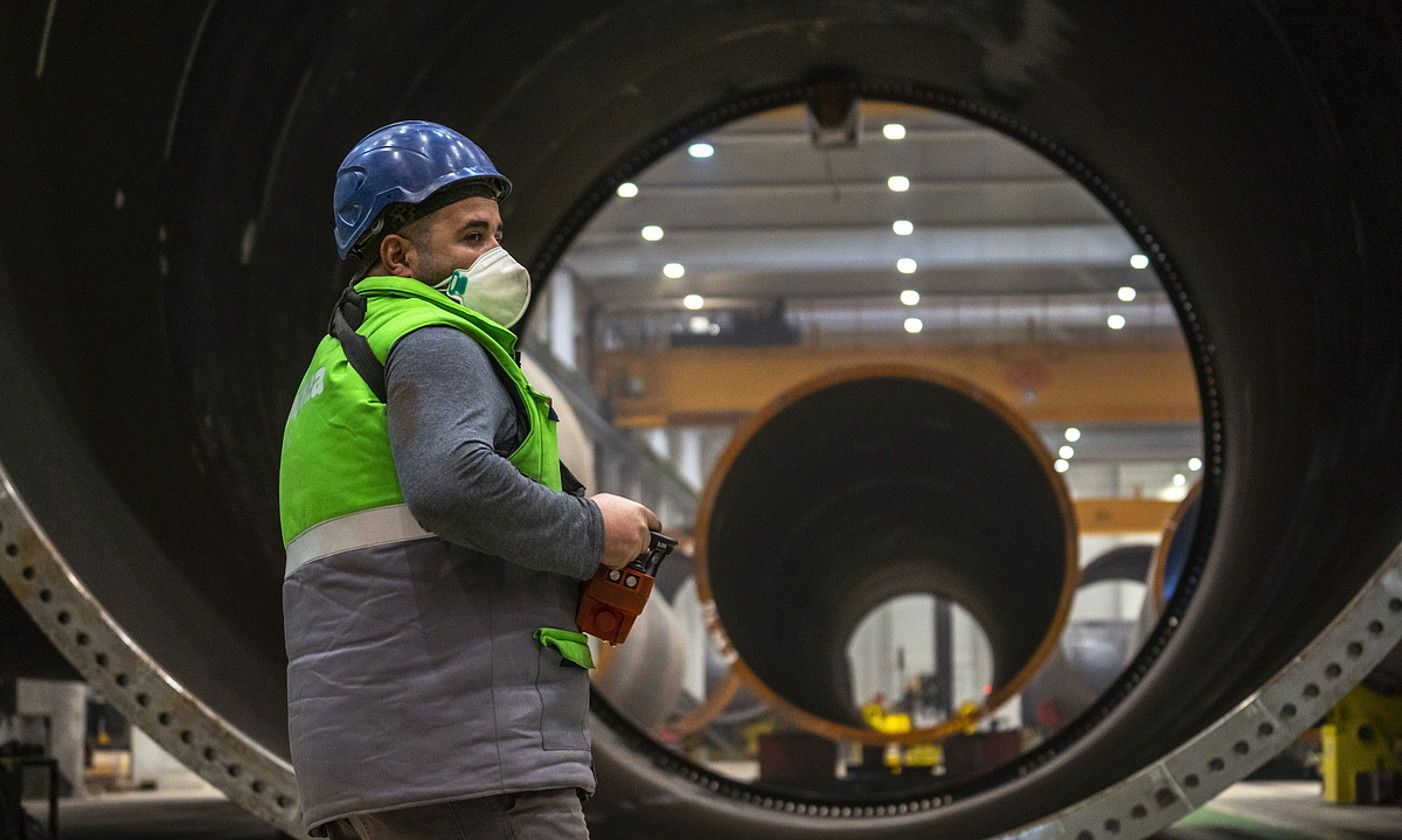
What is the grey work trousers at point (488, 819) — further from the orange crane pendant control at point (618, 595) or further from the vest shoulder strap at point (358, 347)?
the vest shoulder strap at point (358, 347)

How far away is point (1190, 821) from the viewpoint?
6.20 metres

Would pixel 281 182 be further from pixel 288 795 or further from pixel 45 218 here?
pixel 288 795

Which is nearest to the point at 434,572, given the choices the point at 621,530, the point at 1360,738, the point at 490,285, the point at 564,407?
the point at 621,530

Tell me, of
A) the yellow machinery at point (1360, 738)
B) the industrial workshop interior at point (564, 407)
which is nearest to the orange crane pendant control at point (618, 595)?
the industrial workshop interior at point (564, 407)

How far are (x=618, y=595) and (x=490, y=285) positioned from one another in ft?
1.09

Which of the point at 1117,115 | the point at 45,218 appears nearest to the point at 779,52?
the point at 1117,115

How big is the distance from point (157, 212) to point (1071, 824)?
71.5 inches

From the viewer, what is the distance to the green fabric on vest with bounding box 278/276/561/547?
1598 millimetres

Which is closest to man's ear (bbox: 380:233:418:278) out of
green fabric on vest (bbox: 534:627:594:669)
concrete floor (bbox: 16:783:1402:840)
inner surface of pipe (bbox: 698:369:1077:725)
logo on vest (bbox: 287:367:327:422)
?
logo on vest (bbox: 287:367:327:422)

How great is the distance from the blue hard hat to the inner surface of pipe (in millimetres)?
5305

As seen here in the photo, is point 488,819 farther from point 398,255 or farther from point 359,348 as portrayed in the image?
point 398,255

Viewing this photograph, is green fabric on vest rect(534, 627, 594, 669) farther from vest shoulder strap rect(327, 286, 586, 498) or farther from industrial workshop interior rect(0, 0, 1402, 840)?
vest shoulder strap rect(327, 286, 586, 498)

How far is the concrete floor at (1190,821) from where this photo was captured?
18.0 ft

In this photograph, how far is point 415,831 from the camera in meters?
1.58
